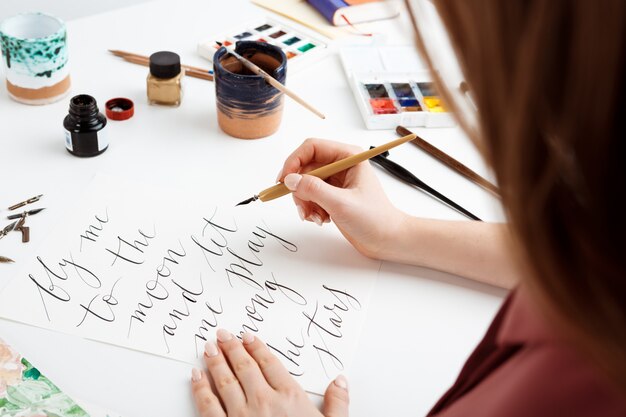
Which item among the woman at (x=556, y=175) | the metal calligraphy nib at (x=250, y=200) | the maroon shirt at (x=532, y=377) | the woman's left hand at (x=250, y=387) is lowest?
the woman's left hand at (x=250, y=387)

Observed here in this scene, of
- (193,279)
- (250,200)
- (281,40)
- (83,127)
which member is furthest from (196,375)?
(281,40)

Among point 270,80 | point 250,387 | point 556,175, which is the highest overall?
point 556,175

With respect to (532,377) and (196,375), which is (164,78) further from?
(532,377)

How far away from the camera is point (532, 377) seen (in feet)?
1.75

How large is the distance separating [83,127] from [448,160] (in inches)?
Answer: 20.7

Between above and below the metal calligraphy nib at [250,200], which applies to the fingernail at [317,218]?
below

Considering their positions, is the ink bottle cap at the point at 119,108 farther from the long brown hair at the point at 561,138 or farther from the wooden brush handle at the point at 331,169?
the long brown hair at the point at 561,138

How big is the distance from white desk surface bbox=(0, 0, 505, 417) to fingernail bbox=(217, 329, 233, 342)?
0.05 metres

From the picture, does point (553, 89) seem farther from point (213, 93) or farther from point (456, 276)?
point (213, 93)

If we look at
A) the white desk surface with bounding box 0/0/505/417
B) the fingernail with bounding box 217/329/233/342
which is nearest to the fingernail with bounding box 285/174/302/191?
the white desk surface with bounding box 0/0/505/417

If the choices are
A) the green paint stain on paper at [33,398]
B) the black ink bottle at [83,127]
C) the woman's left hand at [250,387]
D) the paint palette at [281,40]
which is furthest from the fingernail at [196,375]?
the paint palette at [281,40]

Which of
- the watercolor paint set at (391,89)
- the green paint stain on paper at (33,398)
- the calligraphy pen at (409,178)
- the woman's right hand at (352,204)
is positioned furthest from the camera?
the watercolor paint set at (391,89)

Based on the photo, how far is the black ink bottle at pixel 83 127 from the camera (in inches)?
38.9

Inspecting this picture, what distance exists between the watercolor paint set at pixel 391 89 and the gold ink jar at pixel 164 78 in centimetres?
29
